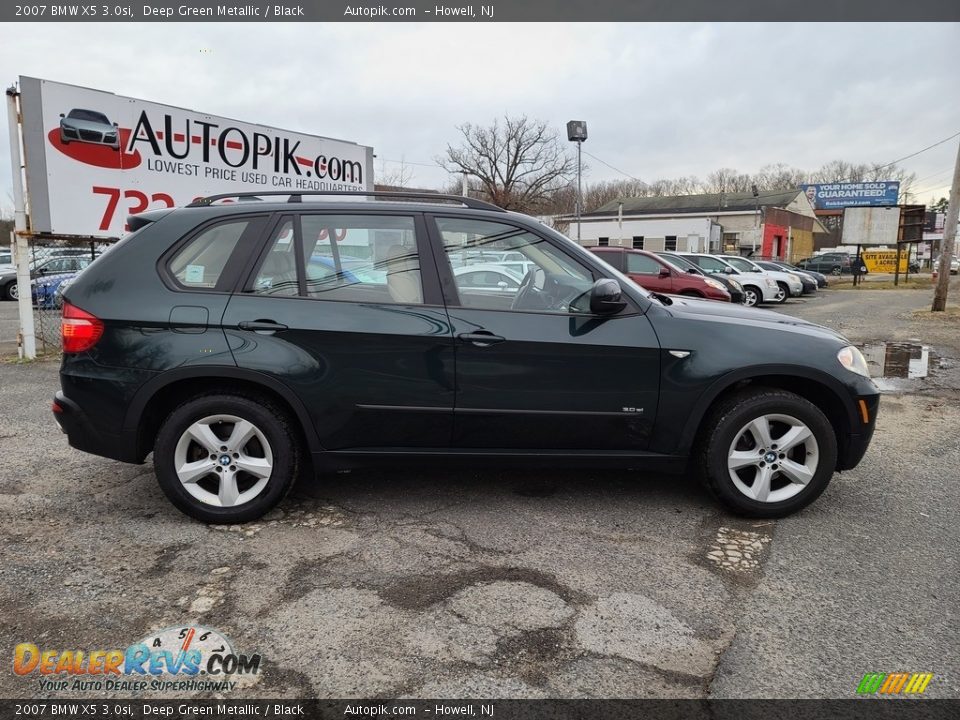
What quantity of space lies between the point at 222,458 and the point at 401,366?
108cm

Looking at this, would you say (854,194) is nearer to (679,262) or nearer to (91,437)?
(679,262)

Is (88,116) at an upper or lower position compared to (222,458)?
upper

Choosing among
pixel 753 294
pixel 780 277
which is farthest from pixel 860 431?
pixel 780 277

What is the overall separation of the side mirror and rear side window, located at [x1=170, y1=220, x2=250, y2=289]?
77.3 inches

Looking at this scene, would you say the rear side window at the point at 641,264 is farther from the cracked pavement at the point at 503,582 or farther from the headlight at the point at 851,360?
the headlight at the point at 851,360

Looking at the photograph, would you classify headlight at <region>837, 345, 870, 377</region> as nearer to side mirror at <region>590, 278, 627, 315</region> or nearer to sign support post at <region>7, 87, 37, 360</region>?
side mirror at <region>590, 278, 627, 315</region>

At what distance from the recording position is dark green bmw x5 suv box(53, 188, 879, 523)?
3494 mm

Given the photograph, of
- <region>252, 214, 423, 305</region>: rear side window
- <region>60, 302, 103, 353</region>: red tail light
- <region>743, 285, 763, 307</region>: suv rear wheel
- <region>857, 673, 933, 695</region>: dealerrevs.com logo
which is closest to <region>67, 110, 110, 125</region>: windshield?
<region>60, 302, 103, 353</region>: red tail light

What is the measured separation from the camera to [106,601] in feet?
9.29

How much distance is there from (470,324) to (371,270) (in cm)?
64

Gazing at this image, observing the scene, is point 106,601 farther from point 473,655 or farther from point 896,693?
point 896,693

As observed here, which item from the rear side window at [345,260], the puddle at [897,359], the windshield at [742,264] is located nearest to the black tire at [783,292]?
the windshield at [742,264]

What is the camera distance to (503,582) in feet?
9.87

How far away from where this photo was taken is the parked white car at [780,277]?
72.9 ft
